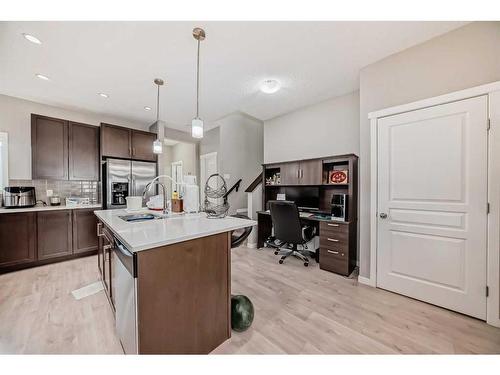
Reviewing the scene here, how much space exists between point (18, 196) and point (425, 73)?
5424 mm

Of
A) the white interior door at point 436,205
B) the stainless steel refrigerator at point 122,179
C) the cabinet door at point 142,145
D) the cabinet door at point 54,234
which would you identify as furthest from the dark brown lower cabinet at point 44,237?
the white interior door at point 436,205

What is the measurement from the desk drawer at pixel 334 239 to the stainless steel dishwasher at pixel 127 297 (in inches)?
95.3

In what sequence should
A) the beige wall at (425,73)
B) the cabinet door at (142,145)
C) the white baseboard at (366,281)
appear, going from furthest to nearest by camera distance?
the cabinet door at (142,145) < the white baseboard at (366,281) < the beige wall at (425,73)

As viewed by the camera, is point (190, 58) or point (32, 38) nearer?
point (32, 38)

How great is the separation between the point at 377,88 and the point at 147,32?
2.54 m

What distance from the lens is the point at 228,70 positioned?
2.43 m

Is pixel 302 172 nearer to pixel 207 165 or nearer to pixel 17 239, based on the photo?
pixel 207 165

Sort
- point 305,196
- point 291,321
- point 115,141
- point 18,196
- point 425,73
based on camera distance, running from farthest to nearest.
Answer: point 115,141 → point 305,196 → point 18,196 → point 425,73 → point 291,321

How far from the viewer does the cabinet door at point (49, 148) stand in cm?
303

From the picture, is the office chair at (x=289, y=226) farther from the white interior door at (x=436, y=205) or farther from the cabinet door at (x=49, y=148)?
the cabinet door at (x=49, y=148)

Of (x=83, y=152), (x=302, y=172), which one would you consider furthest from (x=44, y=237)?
(x=302, y=172)

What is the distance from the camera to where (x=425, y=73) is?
1975 mm

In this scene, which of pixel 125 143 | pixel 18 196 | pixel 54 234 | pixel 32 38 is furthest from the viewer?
pixel 125 143
